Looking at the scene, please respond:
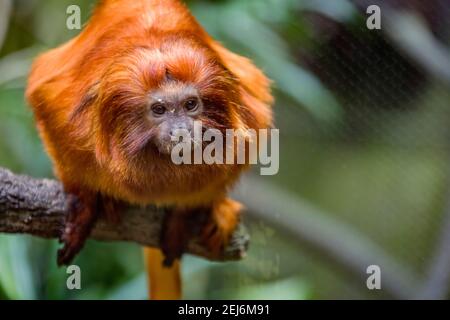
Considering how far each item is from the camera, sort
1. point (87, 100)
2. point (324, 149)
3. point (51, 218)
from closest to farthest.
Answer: point (87, 100) → point (51, 218) → point (324, 149)

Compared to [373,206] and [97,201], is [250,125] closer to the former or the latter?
[97,201]

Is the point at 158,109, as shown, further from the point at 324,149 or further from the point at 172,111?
the point at 324,149

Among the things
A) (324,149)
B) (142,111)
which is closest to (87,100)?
(142,111)

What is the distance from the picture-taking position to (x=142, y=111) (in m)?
1.25

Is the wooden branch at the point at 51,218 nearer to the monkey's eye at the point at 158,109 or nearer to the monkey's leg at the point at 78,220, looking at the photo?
the monkey's leg at the point at 78,220

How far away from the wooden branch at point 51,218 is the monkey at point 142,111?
0.08ft

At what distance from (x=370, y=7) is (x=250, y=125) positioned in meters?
0.57

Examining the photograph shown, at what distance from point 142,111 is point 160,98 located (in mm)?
52

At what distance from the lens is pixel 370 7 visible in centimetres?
175

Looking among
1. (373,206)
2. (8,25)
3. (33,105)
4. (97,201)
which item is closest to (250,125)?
(97,201)

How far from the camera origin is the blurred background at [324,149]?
5.99 feet

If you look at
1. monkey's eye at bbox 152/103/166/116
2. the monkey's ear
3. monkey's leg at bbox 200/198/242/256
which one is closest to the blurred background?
monkey's leg at bbox 200/198/242/256

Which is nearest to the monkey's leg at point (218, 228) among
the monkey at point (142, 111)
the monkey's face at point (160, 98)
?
the monkey at point (142, 111)

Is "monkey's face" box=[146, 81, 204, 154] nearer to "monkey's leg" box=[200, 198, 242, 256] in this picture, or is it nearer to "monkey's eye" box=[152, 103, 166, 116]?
"monkey's eye" box=[152, 103, 166, 116]
